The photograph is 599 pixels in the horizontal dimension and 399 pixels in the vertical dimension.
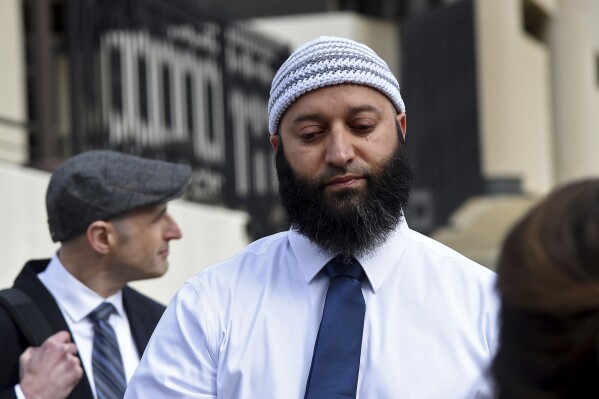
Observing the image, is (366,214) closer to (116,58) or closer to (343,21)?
(116,58)

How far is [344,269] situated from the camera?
3.17 metres

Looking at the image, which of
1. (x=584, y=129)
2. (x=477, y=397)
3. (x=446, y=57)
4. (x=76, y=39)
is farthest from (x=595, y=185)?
(x=584, y=129)

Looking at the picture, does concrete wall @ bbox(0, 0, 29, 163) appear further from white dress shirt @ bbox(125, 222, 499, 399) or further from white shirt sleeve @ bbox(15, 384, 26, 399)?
white dress shirt @ bbox(125, 222, 499, 399)

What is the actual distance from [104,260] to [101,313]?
242mm

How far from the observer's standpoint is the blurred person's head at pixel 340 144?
318 cm

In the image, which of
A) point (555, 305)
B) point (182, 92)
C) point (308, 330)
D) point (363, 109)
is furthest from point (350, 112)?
point (182, 92)

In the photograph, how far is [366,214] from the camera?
319 centimetres

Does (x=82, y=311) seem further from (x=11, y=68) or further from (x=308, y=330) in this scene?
(x=11, y=68)

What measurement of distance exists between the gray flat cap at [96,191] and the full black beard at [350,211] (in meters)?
1.56

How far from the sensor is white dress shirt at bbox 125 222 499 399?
9.66 ft

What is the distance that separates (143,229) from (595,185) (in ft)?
9.55

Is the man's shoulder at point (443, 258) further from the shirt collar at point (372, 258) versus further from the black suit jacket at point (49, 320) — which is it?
the black suit jacket at point (49, 320)

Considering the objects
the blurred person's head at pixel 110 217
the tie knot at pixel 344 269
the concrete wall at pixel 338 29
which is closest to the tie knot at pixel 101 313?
the blurred person's head at pixel 110 217

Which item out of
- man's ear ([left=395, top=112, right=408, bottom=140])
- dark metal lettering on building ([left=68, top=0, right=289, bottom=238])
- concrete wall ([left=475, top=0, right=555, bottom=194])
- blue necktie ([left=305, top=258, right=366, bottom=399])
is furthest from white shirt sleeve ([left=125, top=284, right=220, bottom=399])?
concrete wall ([left=475, top=0, right=555, bottom=194])
